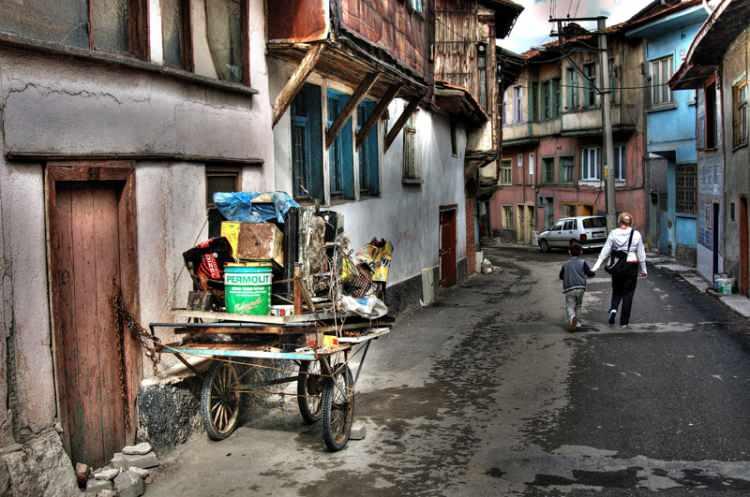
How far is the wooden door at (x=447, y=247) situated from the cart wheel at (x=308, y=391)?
14.3 meters

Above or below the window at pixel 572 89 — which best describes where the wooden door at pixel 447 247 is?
below

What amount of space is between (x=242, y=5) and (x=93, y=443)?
5.38 meters

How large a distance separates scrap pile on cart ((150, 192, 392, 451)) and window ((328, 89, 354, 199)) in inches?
223

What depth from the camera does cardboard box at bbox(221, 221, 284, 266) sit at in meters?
7.94

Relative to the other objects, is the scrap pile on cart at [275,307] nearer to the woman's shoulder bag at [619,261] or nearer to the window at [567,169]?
the woman's shoulder bag at [619,261]

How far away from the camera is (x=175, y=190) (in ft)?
27.9

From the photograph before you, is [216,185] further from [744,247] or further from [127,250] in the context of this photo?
[744,247]

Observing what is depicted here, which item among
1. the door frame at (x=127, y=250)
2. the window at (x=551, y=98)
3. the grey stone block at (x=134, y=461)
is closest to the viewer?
the door frame at (x=127, y=250)

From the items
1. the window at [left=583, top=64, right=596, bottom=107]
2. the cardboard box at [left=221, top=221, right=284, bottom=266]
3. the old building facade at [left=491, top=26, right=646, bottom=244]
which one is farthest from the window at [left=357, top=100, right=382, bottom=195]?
the window at [left=583, top=64, right=596, bottom=107]

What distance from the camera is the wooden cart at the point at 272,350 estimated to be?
7492 millimetres

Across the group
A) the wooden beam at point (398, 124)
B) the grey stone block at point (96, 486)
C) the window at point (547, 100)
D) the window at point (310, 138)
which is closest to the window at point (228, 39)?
the window at point (310, 138)

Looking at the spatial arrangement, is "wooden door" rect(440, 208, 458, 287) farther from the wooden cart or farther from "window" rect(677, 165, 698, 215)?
the wooden cart

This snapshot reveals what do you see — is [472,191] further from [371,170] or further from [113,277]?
[113,277]

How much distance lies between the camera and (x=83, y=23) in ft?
24.1
